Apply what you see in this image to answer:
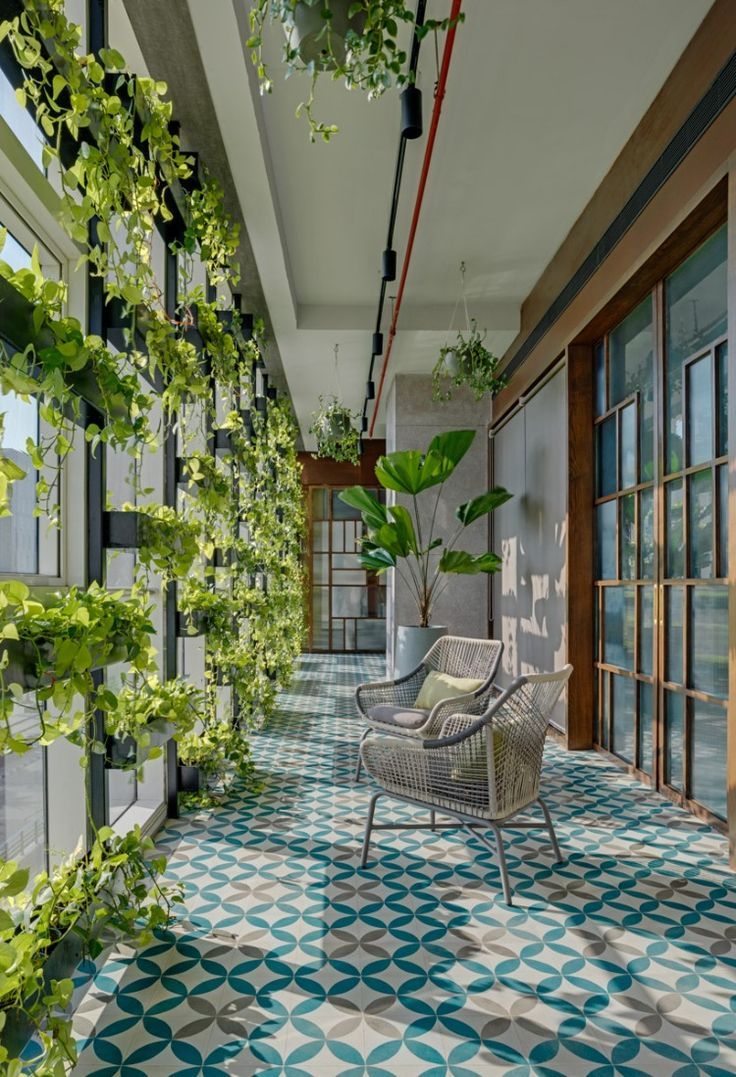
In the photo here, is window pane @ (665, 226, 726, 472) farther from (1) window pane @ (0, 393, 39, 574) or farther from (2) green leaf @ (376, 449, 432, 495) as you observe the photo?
(1) window pane @ (0, 393, 39, 574)

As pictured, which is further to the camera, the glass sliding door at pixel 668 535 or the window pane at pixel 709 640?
the glass sliding door at pixel 668 535

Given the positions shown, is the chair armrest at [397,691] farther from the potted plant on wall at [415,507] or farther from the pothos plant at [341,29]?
the pothos plant at [341,29]

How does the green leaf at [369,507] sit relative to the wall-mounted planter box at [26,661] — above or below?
above

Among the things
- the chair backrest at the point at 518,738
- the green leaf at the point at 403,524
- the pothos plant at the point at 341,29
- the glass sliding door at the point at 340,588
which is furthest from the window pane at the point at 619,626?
the glass sliding door at the point at 340,588

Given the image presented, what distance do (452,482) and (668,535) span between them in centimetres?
428

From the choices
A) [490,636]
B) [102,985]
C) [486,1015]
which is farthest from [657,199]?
[490,636]

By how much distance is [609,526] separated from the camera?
5.11 m

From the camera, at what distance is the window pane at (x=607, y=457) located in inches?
198

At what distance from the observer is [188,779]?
13.3ft

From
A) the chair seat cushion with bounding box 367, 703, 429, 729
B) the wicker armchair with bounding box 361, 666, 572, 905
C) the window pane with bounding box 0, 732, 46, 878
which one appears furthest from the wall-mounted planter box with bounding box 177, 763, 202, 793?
the window pane with bounding box 0, 732, 46, 878

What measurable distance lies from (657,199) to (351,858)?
11.2 ft

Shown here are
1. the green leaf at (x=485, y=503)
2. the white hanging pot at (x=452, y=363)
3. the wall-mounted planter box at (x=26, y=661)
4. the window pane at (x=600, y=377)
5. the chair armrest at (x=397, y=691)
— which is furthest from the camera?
the green leaf at (x=485, y=503)

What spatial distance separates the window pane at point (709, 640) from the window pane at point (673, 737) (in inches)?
10.1

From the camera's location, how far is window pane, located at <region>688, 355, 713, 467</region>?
3693 mm
